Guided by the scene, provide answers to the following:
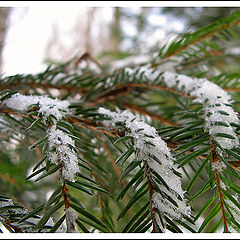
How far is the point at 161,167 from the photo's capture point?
30 cm

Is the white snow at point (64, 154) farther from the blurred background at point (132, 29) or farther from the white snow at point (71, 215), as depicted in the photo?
the blurred background at point (132, 29)

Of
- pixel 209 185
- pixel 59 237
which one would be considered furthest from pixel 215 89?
pixel 59 237

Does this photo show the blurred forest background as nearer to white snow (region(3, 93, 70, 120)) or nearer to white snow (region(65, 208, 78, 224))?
white snow (region(3, 93, 70, 120))

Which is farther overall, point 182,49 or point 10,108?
point 182,49

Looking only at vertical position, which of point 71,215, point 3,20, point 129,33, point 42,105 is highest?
point 129,33

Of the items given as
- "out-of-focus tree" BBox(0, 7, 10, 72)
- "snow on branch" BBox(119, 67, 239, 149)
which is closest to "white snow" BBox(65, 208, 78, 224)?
"snow on branch" BBox(119, 67, 239, 149)

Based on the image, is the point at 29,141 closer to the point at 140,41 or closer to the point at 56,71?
the point at 56,71

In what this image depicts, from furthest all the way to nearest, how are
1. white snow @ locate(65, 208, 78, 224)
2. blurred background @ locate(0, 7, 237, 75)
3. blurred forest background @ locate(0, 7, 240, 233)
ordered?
blurred background @ locate(0, 7, 237, 75) → blurred forest background @ locate(0, 7, 240, 233) → white snow @ locate(65, 208, 78, 224)

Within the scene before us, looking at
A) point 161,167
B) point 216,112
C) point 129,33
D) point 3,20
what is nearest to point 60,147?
point 161,167

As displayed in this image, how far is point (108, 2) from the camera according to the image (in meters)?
1.00

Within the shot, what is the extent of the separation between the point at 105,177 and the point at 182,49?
15.9 inches

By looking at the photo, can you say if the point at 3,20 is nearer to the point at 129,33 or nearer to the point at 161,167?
the point at 129,33

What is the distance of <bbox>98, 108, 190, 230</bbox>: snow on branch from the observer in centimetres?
27

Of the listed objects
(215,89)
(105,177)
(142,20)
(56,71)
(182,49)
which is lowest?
(105,177)
